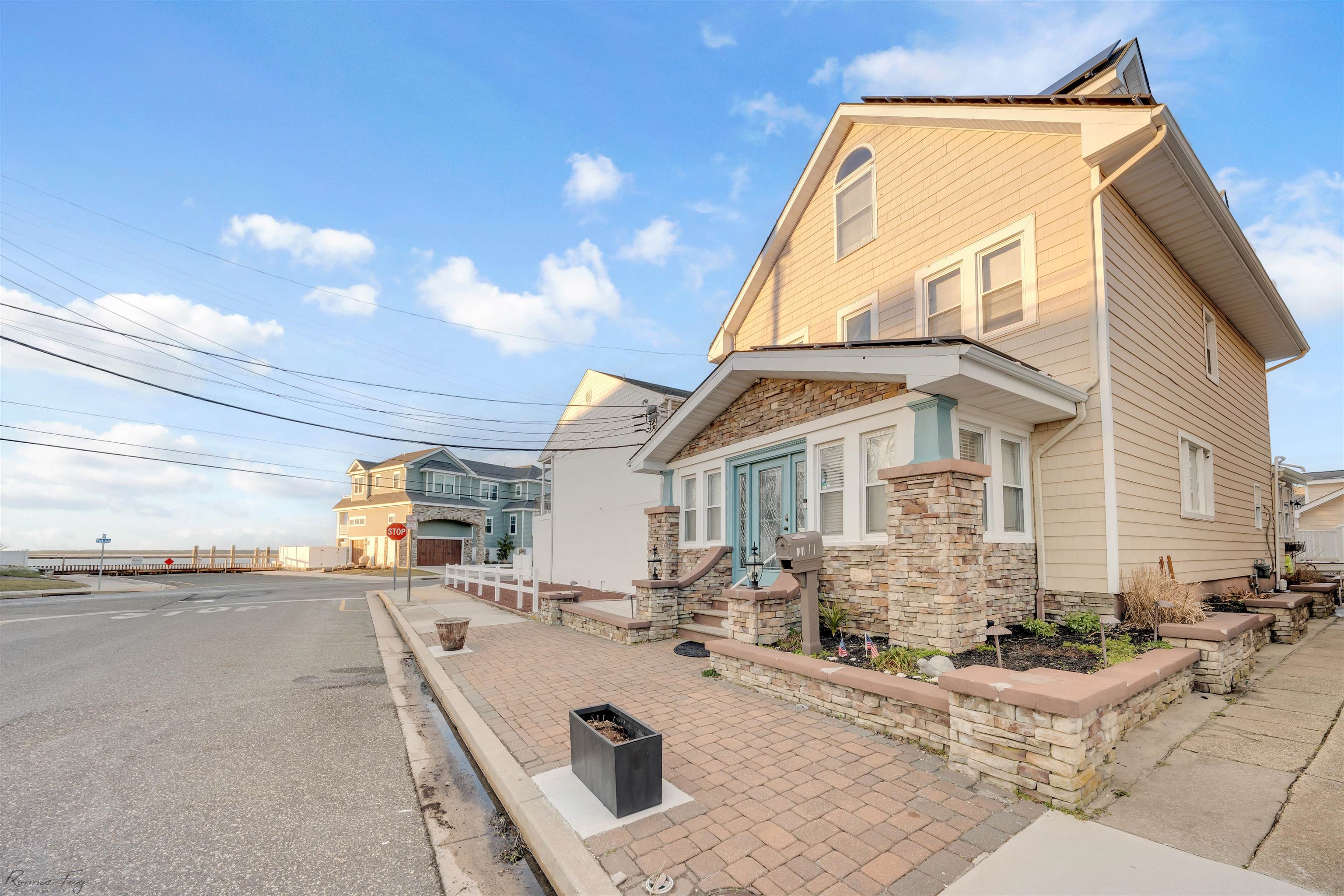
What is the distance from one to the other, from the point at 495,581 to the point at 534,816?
47.5 ft

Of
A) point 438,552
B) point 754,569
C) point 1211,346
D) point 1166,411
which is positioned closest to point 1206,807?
point 754,569

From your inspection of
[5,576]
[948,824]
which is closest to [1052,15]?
[948,824]

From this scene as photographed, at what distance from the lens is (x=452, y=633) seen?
9.06 m

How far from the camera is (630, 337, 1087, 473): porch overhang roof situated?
20.2 feet

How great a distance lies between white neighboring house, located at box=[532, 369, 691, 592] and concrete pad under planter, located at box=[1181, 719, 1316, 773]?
11.1 metres

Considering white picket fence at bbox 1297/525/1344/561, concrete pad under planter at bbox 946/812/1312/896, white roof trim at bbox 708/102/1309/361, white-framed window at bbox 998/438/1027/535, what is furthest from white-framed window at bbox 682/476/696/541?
white picket fence at bbox 1297/525/1344/561

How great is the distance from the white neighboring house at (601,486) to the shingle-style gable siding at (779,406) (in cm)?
467

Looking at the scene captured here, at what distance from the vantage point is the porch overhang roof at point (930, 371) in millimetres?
6156

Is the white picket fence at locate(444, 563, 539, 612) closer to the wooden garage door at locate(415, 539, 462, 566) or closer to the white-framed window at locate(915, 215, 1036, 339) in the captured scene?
the white-framed window at locate(915, 215, 1036, 339)

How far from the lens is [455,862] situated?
3447mm

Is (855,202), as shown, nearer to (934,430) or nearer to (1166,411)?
(1166,411)

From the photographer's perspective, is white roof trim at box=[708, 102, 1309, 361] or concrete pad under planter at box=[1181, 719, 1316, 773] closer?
concrete pad under planter at box=[1181, 719, 1316, 773]

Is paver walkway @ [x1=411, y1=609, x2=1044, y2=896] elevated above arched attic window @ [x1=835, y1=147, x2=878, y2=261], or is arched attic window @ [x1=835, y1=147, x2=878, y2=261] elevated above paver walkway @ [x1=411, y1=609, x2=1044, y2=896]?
arched attic window @ [x1=835, y1=147, x2=878, y2=261]

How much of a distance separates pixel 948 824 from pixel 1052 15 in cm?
1055
